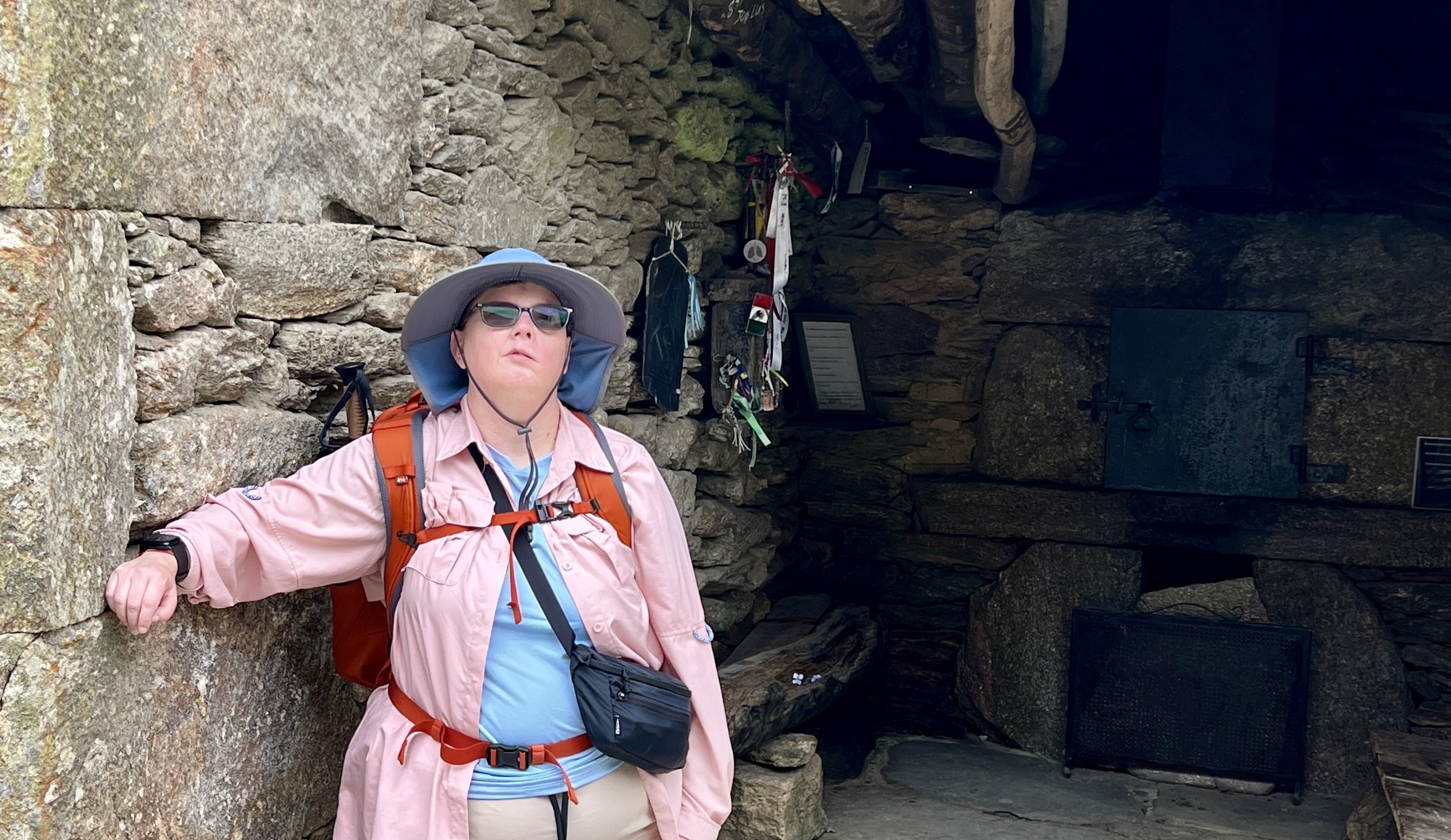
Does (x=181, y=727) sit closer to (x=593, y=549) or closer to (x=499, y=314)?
(x=593, y=549)

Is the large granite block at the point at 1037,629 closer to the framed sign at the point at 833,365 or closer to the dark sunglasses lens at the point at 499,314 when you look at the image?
the framed sign at the point at 833,365

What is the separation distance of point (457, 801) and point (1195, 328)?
4.35 m

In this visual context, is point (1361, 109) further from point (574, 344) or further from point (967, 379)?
point (574, 344)

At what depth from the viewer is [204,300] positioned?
2119 mm

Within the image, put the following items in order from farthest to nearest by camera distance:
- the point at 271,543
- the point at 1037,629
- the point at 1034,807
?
the point at 1037,629 → the point at 1034,807 → the point at 271,543

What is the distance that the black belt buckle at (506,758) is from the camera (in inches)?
83.0

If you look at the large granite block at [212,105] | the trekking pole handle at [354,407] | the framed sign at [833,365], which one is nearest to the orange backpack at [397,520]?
the trekking pole handle at [354,407]

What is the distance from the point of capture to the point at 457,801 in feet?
6.84

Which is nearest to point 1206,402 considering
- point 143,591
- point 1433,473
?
point 1433,473

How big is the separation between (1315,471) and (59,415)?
4984 millimetres

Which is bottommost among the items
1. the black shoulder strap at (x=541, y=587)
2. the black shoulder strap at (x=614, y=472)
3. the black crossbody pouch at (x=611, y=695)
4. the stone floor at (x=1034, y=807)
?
the stone floor at (x=1034, y=807)

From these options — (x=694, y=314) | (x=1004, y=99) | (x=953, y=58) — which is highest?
(x=953, y=58)

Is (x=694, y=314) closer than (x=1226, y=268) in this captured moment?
Yes

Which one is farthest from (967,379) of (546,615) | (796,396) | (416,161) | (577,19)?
(546,615)
